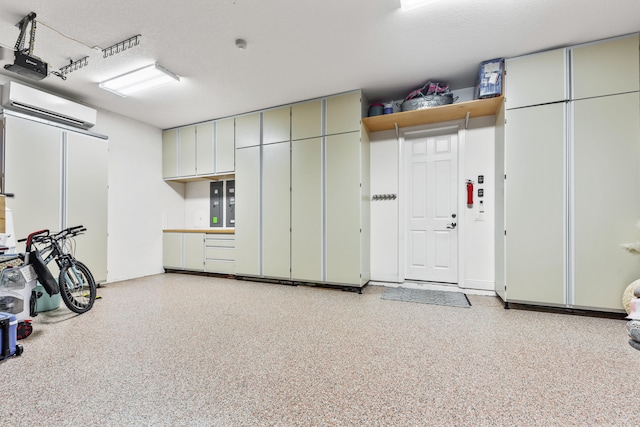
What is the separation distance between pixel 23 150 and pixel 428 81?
17.2ft

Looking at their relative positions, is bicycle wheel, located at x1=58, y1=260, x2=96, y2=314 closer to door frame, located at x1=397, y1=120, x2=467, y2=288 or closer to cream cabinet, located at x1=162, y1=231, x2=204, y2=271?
cream cabinet, located at x1=162, y1=231, x2=204, y2=271

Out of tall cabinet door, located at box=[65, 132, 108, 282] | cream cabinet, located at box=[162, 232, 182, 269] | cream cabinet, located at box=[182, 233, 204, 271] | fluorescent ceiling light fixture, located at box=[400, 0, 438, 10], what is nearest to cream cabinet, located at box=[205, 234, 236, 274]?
cream cabinet, located at box=[182, 233, 204, 271]

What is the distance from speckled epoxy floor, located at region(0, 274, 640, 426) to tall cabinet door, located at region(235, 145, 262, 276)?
158cm

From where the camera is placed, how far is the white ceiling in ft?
7.77

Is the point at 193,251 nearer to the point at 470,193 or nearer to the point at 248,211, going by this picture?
the point at 248,211

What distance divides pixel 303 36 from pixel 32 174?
3757 millimetres

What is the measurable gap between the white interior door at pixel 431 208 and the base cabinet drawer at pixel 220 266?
9.58 feet

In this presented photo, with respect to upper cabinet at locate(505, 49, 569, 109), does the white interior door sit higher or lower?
lower

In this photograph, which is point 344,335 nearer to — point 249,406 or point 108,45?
point 249,406

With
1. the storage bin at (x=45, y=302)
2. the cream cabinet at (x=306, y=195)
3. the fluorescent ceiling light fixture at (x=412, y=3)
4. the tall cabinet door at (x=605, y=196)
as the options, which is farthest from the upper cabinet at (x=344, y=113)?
the storage bin at (x=45, y=302)

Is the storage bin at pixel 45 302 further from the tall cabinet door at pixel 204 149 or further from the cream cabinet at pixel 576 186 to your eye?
the cream cabinet at pixel 576 186

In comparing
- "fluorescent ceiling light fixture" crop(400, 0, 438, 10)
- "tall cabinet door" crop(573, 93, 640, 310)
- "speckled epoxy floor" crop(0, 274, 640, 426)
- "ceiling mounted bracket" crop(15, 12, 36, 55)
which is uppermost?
"fluorescent ceiling light fixture" crop(400, 0, 438, 10)

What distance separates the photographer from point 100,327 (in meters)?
2.58

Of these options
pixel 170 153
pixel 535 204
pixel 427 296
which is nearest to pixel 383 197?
pixel 427 296
